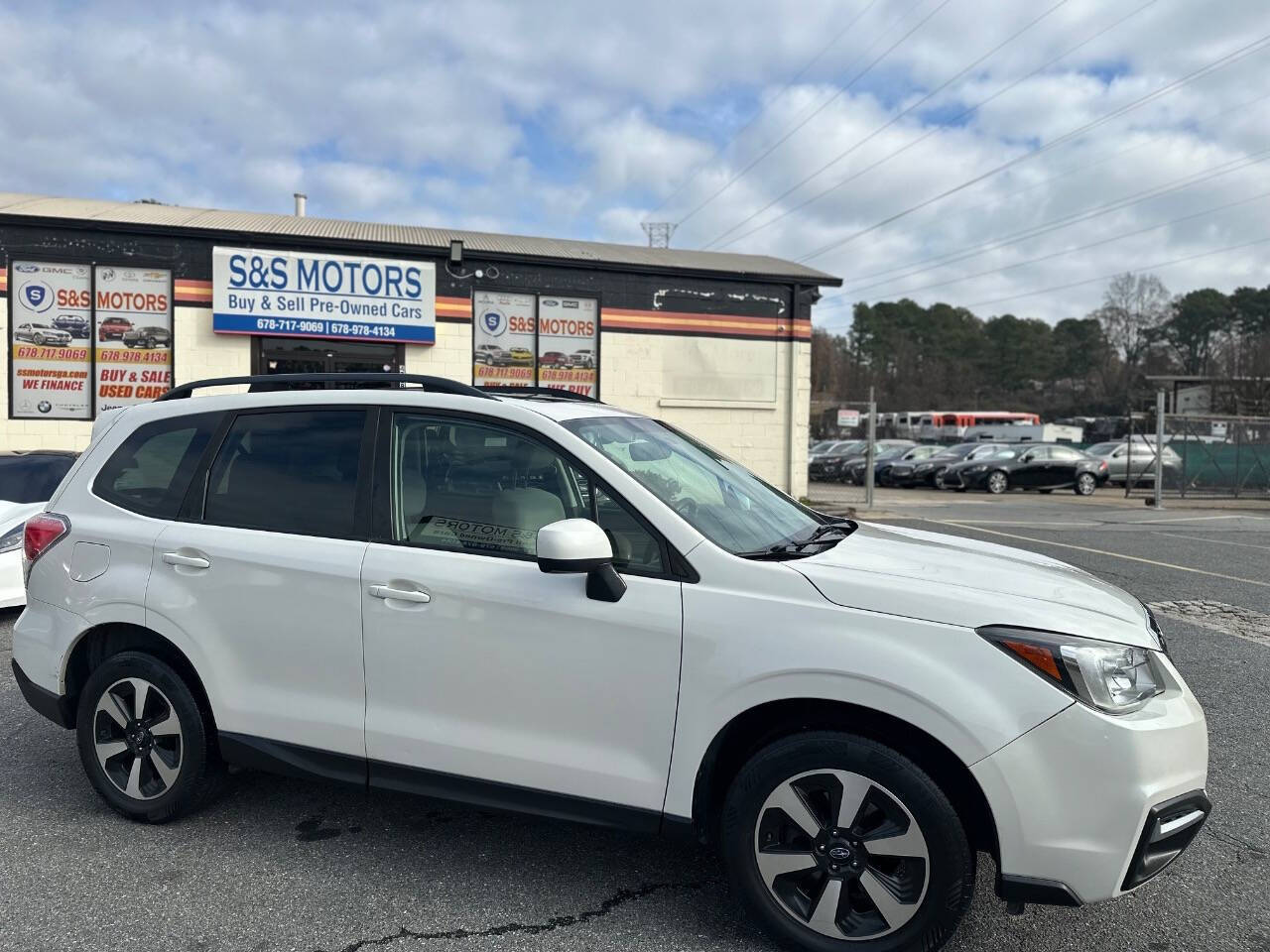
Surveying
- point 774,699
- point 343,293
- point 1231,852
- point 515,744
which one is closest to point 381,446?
point 515,744

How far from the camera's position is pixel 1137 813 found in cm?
251

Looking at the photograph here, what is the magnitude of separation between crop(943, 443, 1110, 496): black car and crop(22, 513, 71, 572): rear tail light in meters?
25.8

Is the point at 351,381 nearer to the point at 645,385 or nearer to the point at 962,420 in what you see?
the point at 645,385

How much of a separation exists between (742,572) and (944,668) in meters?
0.64

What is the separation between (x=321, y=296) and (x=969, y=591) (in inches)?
548

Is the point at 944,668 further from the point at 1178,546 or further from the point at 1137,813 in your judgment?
the point at 1178,546

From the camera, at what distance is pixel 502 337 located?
15.9 m

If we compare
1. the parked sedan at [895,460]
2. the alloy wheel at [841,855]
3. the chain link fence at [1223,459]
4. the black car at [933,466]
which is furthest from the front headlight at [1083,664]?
the parked sedan at [895,460]

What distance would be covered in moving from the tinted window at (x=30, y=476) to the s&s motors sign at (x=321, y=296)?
281 inches

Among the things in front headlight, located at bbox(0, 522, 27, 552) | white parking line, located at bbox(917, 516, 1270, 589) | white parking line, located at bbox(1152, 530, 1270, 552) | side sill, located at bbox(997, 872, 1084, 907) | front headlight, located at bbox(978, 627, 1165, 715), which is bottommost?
white parking line, located at bbox(1152, 530, 1270, 552)

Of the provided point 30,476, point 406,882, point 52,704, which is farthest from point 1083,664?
point 30,476

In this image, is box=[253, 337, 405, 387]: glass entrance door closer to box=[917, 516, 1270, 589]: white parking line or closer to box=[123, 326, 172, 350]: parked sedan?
box=[123, 326, 172, 350]: parked sedan

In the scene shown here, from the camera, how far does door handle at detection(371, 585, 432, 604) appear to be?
3.13 meters

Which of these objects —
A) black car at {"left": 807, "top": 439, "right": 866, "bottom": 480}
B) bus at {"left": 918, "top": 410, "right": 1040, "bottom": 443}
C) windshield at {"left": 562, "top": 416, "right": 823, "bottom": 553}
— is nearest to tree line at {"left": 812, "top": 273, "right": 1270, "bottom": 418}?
bus at {"left": 918, "top": 410, "right": 1040, "bottom": 443}
